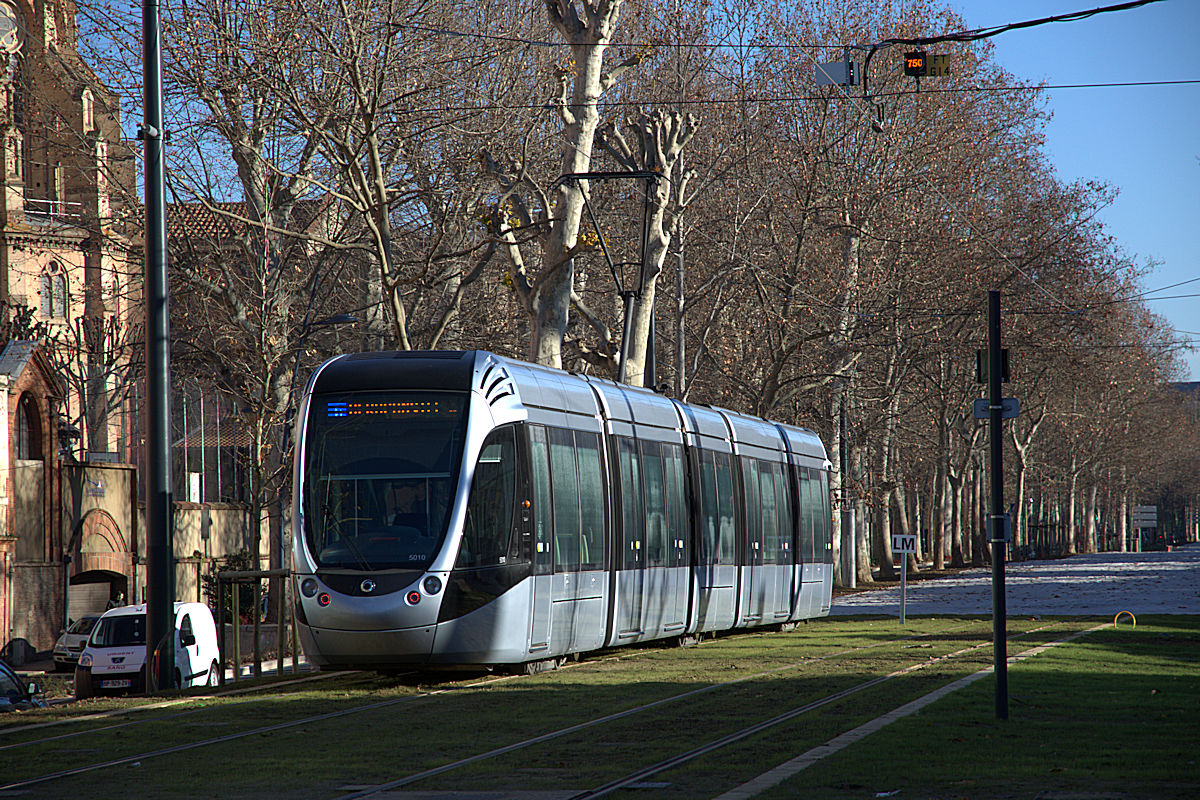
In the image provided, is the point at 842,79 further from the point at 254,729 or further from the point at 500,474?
the point at 254,729

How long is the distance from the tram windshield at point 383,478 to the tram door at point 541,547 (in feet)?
4.06

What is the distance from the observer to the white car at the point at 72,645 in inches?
1382

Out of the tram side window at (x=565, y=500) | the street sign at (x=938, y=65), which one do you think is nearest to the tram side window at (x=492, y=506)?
the tram side window at (x=565, y=500)

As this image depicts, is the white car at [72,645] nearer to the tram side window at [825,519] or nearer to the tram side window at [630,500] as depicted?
the tram side window at [825,519]

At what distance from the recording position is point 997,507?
11445 mm

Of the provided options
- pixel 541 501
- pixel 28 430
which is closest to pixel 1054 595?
pixel 541 501

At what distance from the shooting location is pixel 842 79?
2711cm

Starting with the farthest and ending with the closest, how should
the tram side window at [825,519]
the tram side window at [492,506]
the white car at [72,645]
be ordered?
the white car at [72,645] → the tram side window at [825,519] → the tram side window at [492,506]

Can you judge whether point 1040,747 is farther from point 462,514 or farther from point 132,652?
point 132,652

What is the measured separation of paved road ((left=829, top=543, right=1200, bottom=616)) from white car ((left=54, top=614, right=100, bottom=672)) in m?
16.9

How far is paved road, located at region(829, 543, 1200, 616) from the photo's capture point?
32188 millimetres

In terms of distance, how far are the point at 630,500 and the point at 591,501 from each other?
4.05 ft

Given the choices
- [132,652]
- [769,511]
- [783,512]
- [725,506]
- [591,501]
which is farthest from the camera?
[132,652]

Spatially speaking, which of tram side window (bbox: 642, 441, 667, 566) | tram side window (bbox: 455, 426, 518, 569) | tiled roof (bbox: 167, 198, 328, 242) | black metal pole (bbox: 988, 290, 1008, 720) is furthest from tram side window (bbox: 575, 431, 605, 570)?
tiled roof (bbox: 167, 198, 328, 242)
